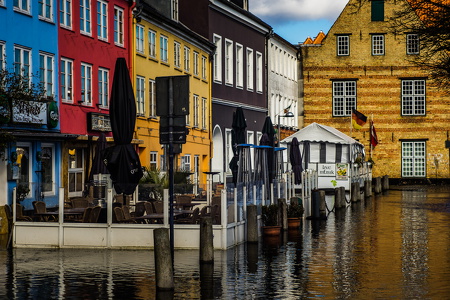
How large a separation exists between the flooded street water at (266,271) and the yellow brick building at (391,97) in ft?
142

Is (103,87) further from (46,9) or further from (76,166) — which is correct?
(46,9)

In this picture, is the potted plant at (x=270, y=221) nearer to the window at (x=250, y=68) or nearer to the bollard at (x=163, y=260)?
the bollard at (x=163, y=260)

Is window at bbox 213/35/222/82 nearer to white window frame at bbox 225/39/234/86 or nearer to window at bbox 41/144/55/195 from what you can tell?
white window frame at bbox 225/39/234/86

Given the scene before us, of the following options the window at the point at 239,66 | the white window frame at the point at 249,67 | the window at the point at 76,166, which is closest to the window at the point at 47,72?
the window at the point at 76,166

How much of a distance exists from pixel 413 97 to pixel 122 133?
48029 millimetres

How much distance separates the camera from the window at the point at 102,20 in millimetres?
32125

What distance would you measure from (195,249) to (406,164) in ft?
161

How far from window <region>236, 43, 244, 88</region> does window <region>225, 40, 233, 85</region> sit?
94 cm

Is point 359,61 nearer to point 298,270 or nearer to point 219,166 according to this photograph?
point 219,166

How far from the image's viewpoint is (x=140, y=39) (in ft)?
117

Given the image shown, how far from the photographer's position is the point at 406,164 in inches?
2559

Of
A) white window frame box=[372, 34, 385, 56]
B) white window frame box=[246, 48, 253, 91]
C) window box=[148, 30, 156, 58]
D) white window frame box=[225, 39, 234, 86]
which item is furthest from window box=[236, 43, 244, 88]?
white window frame box=[372, 34, 385, 56]

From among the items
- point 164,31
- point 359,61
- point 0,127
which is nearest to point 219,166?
point 164,31

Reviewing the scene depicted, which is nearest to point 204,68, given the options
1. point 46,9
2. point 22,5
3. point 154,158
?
point 154,158
